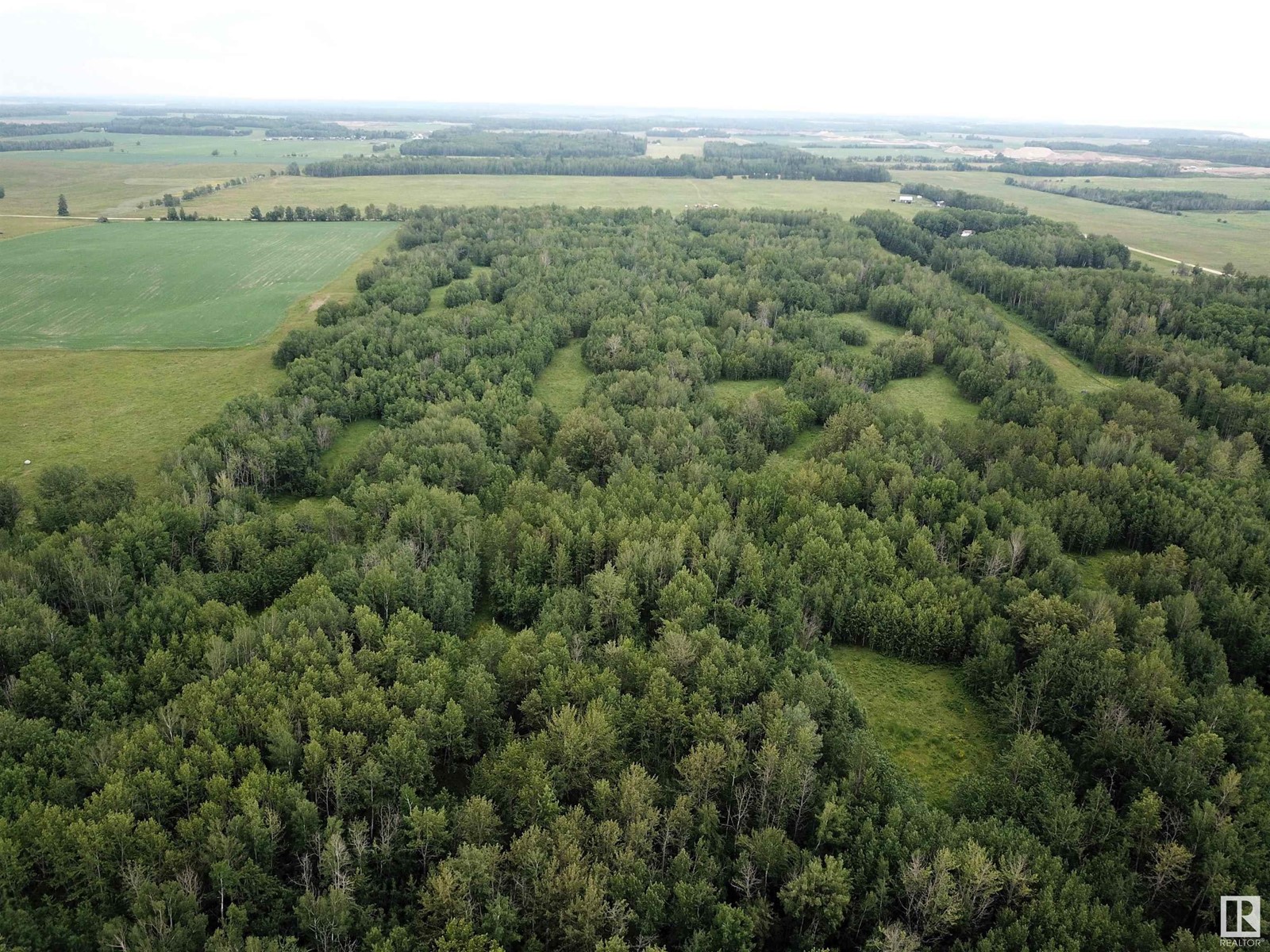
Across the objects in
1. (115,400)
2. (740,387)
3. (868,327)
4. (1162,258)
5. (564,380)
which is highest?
(1162,258)

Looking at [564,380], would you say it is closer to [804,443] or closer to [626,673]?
[804,443]

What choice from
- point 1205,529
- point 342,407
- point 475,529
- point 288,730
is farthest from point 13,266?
point 1205,529

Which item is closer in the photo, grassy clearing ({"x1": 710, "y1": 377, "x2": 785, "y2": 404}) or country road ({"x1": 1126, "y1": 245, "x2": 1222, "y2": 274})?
grassy clearing ({"x1": 710, "y1": 377, "x2": 785, "y2": 404})

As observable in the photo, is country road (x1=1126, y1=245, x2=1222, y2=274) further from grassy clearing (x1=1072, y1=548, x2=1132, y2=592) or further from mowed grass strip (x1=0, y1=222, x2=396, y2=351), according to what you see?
mowed grass strip (x1=0, y1=222, x2=396, y2=351)

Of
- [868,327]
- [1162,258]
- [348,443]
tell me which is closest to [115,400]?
[348,443]

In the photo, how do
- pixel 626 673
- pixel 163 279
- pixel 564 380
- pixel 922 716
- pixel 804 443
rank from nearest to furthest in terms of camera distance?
pixel 626 673 → pixel 922 716 → pixel 804 443 → pixel 564 380 → pixel 163 279

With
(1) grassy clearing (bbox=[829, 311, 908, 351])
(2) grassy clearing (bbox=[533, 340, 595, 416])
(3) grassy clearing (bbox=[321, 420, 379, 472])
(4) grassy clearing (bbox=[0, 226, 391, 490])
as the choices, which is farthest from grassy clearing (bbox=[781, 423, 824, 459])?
(4) grassy clearing (bbox=[0, 226, 391, 490])
